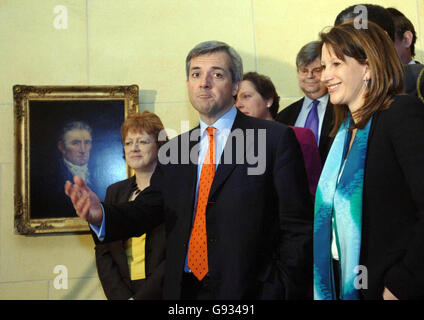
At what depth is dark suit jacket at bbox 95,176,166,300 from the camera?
2.47m

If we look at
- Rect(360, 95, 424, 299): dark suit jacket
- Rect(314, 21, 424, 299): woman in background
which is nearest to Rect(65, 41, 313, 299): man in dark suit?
Rect(314, 21, 424, 299): woman in background

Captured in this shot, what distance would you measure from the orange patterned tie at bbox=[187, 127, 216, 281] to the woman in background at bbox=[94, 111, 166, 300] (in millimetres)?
579

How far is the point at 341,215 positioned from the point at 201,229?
0.60m

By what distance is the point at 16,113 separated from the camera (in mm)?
3887

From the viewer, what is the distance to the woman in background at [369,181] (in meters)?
1.50

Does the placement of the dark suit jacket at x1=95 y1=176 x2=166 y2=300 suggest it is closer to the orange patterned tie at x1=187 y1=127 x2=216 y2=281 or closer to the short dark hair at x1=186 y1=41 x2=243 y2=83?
the orange patterned tie at x1=187 y1=127 x2=216 y2=281

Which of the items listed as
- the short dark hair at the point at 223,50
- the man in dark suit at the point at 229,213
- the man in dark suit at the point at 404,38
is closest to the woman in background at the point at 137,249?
the man in dark suit at the point at 229,213

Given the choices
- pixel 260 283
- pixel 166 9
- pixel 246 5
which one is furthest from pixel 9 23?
pixel 260 283

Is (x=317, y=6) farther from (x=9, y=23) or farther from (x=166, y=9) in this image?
(x=9, y=23)

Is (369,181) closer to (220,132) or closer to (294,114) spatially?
(220,132)

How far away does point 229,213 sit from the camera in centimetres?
193
